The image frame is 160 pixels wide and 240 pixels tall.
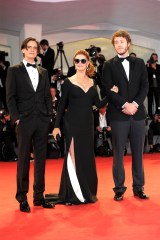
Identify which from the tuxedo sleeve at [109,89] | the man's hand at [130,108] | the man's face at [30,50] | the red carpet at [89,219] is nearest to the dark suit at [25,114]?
the man's face at [30,50]

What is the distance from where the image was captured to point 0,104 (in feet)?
27.5

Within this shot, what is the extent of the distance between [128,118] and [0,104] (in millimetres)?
4599

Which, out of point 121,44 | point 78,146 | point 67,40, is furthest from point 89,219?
point 67,40

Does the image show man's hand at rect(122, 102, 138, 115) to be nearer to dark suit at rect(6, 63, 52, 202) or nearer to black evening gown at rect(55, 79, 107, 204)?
black evening gown at rect(55, 79, 107, 204)

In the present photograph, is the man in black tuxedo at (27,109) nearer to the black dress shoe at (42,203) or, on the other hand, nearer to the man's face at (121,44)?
the black dress shoe at (42,203)

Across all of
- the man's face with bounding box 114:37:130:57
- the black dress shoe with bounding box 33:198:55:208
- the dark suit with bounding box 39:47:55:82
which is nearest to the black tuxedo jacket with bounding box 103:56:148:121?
the man's face with bounding box 114:37:130:57

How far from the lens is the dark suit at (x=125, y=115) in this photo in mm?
4223

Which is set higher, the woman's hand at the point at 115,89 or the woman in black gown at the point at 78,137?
the woman's hand at the point at 115,89

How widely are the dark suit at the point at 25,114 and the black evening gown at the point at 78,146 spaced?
30 centimetres

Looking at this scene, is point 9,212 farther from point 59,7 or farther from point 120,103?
point 59,7

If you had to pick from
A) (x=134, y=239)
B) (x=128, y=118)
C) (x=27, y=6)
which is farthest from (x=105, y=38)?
(x=134, y=239)

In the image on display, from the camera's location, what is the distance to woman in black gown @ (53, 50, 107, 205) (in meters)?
4.18

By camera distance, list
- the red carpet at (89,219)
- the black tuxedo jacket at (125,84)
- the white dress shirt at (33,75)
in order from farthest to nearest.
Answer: the black tuxedo jacket at (125,84) → the white dress shirt at (33,75) → the red carpet at (89,219)

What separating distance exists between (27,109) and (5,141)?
3978 millimetres
